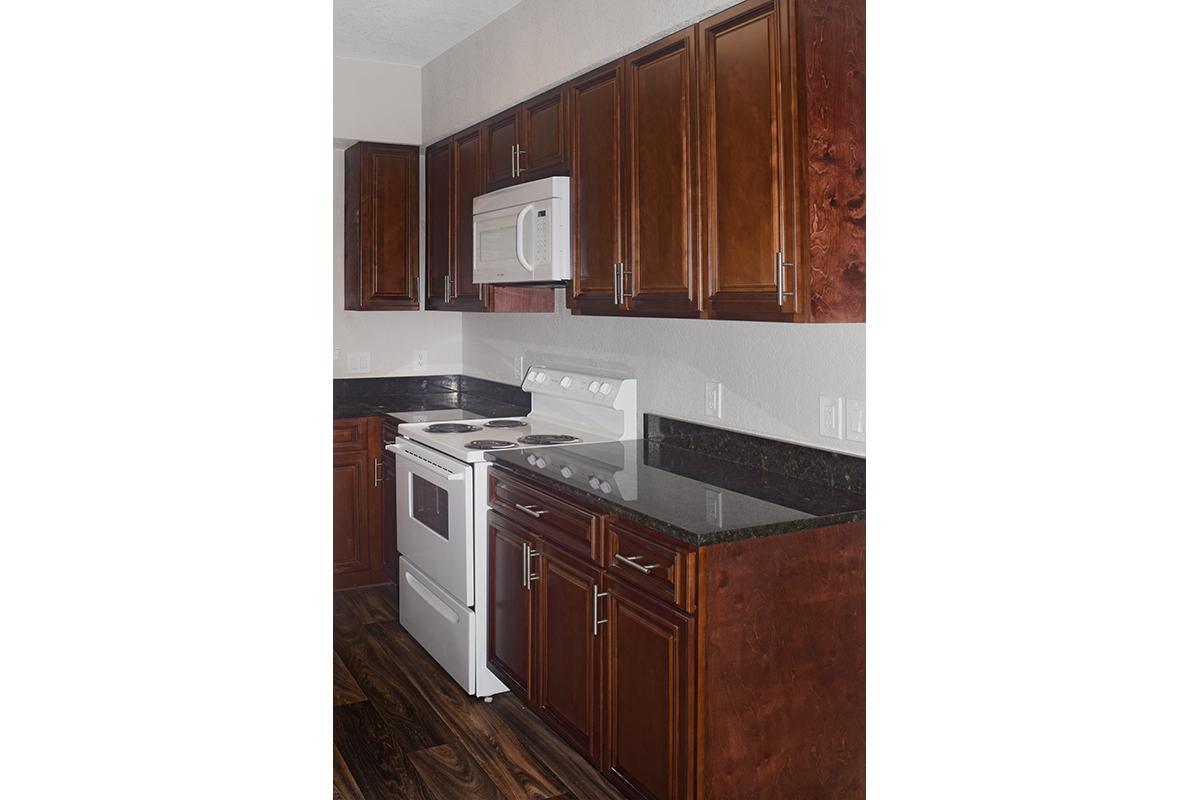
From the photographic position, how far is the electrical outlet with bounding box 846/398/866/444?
2412 millimetres

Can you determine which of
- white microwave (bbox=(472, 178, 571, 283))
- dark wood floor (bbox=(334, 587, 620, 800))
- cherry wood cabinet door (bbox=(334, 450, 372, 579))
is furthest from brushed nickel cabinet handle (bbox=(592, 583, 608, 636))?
A: cherry wood cabinet door (bbox=(334, 450, 372, 579))

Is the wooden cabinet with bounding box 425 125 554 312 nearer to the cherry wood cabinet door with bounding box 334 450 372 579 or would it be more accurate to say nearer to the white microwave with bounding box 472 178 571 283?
the white microwave with bounding box 472 178 571 283

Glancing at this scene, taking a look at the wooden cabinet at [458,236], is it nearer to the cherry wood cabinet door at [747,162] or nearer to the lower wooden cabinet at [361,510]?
the lower wooden cabinet at [361,510]

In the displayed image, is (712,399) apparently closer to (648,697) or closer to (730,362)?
(730,362)

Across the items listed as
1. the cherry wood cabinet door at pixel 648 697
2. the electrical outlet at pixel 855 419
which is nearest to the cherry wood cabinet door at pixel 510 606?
the cherry wood cabinet door at pixel 648 697

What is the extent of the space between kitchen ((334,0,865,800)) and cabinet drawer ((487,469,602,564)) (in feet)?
0.04

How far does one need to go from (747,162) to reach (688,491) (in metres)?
0.84
